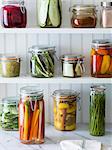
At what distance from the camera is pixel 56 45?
1.83 m

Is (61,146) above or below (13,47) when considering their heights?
below

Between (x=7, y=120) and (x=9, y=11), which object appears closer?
(x=9, y=11)

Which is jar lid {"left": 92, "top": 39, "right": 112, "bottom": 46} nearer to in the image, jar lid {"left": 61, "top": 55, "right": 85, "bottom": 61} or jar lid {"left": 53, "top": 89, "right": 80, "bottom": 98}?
jar lid {"left": 61, "top": 55, "right": 85, "bottom": 61}

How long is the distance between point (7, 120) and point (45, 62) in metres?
0.29

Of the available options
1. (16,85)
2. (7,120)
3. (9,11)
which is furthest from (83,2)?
(7,120)

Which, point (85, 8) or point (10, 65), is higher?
point (85, 8)

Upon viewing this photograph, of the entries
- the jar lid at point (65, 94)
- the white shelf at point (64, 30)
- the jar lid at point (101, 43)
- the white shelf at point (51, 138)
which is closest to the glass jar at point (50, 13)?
the white shelf at point (64, 30)

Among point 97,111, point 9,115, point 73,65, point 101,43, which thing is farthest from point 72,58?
point 9,115

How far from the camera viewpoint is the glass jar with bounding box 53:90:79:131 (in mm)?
1725

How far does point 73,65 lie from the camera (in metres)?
1.69

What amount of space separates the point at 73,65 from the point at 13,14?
310 mm

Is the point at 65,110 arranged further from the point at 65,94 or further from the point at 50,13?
the point at 50,13

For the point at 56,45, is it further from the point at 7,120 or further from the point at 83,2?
the point at 7,120

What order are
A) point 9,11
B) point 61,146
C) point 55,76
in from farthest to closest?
point 55,76
point 9,11
point 61,146
